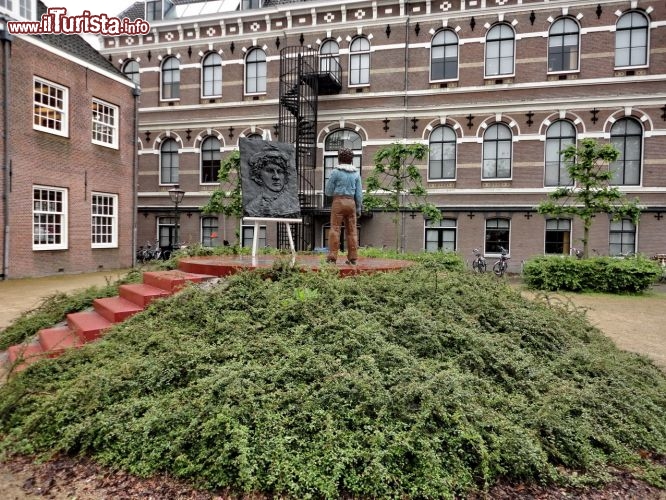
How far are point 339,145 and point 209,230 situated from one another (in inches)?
306

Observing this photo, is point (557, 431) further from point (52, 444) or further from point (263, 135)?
point (263, 135)

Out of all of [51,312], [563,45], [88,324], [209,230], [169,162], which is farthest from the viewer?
[169,162]

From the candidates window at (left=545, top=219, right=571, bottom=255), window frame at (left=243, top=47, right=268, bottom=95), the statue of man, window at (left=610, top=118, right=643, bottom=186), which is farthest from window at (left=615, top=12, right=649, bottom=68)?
the statue of man

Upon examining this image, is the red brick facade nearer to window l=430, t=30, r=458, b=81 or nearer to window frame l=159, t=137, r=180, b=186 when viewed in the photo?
window frame l=159, t=137, r=180, b=186

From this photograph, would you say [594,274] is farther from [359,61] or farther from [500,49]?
[359,61]

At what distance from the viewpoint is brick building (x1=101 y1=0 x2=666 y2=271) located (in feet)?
58.5

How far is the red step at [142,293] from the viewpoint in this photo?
594cm

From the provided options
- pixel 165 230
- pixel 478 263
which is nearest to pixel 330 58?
pixel 478 263

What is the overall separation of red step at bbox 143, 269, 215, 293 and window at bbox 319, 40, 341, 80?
16.2 metres

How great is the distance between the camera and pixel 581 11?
18.0 metres

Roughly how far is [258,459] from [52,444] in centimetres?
171

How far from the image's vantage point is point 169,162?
23.1m

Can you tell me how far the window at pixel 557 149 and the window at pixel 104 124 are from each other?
1815 cm

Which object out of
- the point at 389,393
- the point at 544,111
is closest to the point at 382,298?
the point at 389,393
